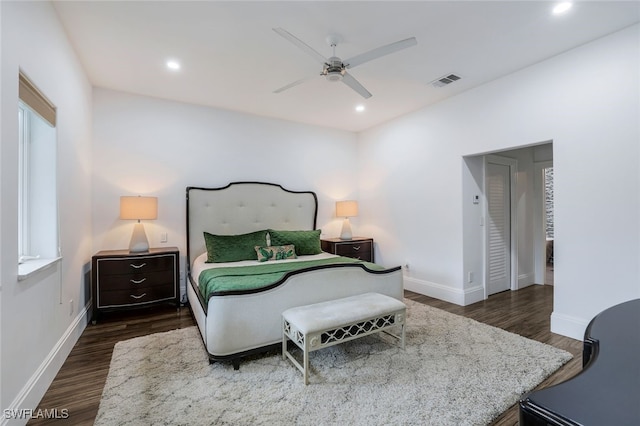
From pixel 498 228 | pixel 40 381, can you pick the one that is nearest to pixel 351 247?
pixel 498 228

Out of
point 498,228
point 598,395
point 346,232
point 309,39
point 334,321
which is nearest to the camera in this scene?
point 598,395

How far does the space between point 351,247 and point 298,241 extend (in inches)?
40.2

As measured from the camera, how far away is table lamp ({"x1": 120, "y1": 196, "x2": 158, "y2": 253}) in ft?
11.1

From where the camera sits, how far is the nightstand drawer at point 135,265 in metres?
3.23

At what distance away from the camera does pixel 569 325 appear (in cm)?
280

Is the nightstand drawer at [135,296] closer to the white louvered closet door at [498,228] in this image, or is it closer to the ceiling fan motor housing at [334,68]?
the ceiling fan motor housing at [334,68]

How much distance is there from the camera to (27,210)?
2.22m

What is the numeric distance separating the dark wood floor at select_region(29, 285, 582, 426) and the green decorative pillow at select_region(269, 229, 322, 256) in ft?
4.64

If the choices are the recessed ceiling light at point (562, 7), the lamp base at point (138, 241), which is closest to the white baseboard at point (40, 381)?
the lamp base at point (138, 241)

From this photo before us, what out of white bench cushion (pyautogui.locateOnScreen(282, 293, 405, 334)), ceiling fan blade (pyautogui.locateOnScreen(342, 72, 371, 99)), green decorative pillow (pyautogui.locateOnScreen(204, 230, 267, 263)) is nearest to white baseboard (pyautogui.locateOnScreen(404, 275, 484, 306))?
white bench cushion (pyautogui.locateOnScreen(282, 293, 405, 334))

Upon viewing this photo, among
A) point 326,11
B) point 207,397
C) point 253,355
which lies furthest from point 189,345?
point 326,11

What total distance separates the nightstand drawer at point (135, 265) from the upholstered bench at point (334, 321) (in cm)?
193

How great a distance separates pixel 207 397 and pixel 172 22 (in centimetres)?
277

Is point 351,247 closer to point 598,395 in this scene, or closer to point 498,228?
point 498,228
